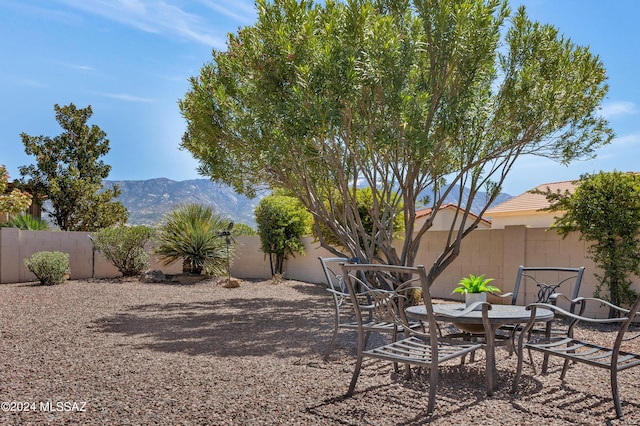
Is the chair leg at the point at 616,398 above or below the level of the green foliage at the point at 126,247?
below

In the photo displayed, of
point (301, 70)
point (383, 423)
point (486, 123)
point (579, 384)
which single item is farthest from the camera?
point (486, 123)

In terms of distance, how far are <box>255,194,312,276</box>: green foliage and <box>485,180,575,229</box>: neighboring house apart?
6.96 m

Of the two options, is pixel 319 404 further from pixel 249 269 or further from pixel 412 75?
pixel 249 269

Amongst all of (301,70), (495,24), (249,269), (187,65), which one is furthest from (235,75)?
(249,269)

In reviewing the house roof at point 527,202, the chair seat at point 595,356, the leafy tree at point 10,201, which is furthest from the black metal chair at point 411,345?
the leafy tree at point 10,201

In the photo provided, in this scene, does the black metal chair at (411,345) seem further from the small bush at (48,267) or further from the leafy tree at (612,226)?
the small bush at (48,267)

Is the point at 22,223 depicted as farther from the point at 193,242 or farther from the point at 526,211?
the point at 526,211

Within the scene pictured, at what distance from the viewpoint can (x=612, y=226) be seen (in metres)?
8.05

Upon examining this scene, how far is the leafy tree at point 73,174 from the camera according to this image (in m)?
22.7

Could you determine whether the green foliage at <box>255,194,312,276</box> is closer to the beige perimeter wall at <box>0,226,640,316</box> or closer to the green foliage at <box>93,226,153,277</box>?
the beige perimeter wall at <box>0,226,640,316</box>

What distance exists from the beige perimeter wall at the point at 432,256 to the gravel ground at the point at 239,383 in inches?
81.7

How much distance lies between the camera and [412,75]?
7695mm

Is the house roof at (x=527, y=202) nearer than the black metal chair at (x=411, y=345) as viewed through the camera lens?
No

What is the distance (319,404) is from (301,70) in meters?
4.63
